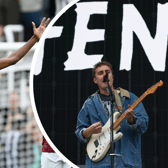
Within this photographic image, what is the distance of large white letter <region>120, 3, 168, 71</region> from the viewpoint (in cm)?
291

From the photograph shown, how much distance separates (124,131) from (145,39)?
895mm

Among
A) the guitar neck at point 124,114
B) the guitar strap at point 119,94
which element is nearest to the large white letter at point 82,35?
the guitar strap at point 119,94

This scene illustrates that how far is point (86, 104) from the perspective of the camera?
2869 millimetres

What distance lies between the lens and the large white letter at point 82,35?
9.65 ft

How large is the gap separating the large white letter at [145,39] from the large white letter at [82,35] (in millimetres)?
239

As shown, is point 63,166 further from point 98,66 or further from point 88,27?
point 88,27

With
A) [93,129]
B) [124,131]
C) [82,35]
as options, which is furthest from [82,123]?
[82,35]

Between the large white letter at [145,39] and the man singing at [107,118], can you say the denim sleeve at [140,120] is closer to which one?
the man singing at [107,118]

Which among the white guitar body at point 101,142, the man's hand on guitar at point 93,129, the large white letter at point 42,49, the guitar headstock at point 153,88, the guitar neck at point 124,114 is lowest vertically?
the white guitar body at point 101,142

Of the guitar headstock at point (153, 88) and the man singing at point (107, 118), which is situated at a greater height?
the guitar headstock at point (153, 88)

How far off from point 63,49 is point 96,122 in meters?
0.77

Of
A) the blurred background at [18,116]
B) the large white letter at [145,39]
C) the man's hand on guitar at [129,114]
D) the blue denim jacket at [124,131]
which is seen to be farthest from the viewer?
the blurred background at [18,116]

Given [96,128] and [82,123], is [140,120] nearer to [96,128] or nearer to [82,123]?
[96,128]

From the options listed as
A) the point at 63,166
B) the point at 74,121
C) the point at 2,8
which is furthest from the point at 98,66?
the point at 2,8
